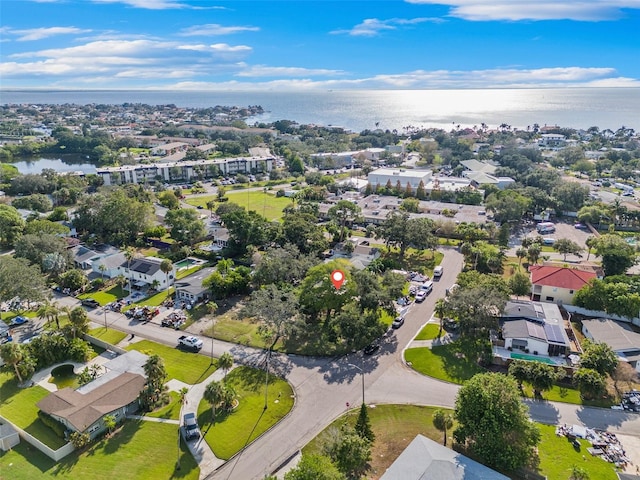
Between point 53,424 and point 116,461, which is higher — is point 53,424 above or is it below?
above

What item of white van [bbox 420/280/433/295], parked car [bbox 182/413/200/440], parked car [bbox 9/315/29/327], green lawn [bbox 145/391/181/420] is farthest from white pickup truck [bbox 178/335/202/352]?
white van [bbox 420/280/433/295]

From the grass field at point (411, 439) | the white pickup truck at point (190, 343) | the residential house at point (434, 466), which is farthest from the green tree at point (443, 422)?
the white pickup truck at point (190, 343)

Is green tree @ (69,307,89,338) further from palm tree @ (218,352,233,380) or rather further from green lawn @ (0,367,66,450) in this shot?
palm tree @ (218,352,233,380)

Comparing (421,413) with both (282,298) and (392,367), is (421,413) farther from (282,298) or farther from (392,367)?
(282,298)

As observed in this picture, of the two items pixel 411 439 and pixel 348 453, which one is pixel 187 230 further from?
pixel 348 453

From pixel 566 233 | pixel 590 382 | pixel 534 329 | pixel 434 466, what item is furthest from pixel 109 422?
pixel 566 233

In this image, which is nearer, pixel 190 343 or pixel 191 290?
pixel 190 343

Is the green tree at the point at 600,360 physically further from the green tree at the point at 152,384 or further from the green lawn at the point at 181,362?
the green tree at the point at 152,384
